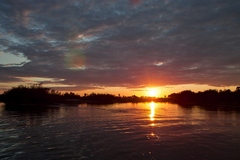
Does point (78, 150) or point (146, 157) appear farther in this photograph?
point (78, 150)

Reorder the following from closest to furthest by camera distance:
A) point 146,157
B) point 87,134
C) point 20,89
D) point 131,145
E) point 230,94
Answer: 1. point 146,157
2. point 131,145
3. point 87,134
4. point 20,89
5. point 230,94

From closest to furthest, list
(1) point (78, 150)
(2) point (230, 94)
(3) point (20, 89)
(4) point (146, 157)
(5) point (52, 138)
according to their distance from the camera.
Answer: (4) point (146, 157), (1) point (78, 150), (5) point (52, 138), (3) point (20, 89), (2) point (230, 94)

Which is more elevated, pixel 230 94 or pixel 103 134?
pixel 230 94

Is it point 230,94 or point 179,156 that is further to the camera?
point 230,94

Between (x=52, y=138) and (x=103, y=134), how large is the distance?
5802mm

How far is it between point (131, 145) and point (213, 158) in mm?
7005

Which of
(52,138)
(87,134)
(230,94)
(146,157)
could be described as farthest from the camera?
(230,94)

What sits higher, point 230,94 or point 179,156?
point 230,94

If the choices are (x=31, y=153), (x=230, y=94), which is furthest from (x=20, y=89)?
(x=230, y=94)

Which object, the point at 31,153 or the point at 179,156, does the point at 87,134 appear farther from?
the point at 179,156

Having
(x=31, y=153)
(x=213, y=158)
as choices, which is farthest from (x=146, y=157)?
(x=31, y=153)

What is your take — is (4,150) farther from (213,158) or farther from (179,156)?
(213,158)

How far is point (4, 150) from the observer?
17.0 metres

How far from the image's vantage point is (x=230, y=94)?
148 meters
